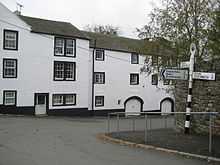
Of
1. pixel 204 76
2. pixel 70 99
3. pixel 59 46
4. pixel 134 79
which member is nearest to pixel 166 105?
pixel 134 79

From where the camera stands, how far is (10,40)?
3347cm

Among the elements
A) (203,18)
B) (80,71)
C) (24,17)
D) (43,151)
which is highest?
(24,17)

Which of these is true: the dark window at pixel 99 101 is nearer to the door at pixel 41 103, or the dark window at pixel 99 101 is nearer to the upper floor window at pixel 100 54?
the upper floor window at pixel 100 54

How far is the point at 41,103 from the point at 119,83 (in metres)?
9.96

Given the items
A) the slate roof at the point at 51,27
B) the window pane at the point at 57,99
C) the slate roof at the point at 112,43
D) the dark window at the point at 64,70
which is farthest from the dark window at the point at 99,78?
the window pane at the point at 57,99

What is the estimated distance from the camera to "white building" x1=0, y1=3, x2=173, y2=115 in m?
33.6

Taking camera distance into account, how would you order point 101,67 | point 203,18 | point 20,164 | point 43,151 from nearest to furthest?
point 20,164 → point 43,151 → point 203,18 → point 101,67

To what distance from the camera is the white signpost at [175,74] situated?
12312 mm

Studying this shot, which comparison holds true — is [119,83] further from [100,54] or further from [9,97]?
[9,97]

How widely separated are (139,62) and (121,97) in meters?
4.75

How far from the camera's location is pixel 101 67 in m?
40.2

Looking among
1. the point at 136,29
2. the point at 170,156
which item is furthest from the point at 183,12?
the point at 170,156

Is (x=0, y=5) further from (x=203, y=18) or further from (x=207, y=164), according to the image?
(x=207, y=164)

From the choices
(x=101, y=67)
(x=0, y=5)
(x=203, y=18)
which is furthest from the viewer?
(x=101, y=67)
